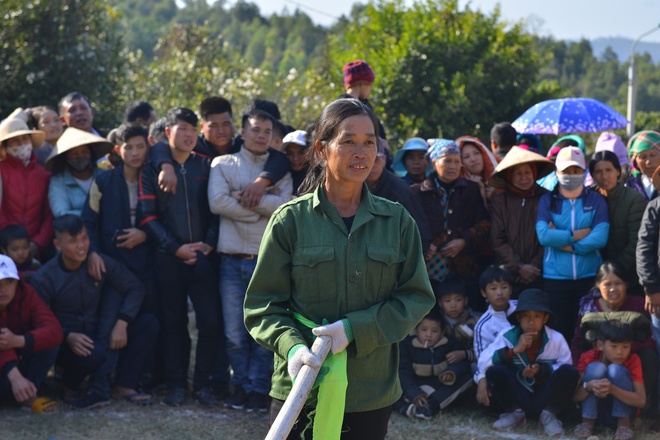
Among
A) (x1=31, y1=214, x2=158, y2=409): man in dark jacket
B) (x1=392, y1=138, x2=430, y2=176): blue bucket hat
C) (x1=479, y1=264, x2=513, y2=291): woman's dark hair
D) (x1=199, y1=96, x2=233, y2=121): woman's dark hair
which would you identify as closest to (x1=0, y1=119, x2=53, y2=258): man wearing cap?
(x1=31, y1=214, x2=158, y2=409): man in dark jacket

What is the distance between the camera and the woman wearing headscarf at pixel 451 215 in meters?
6.86

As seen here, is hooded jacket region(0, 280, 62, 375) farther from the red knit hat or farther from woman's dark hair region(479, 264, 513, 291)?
woman's dark hair region(479, 264, 513, 291)

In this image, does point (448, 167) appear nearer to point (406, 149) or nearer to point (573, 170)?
point (406, 149)

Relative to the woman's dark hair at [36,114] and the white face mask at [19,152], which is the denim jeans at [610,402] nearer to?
the white face mask at [19,152]

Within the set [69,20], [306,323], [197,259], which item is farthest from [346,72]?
[69,20]

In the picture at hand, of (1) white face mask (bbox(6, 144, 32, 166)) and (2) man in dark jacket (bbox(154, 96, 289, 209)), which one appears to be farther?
(1) white face mask (bbox(6, 144, 32, 166))

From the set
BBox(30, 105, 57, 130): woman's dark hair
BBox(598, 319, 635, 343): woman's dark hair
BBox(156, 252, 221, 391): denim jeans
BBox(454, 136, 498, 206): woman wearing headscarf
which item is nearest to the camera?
BBox(598, 319, 635, 343): woman's dark hair

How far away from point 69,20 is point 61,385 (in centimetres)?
664

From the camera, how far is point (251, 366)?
6.47 metres

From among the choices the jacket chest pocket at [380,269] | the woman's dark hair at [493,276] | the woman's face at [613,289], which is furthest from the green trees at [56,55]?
the jacket chest pocket at [380,269]

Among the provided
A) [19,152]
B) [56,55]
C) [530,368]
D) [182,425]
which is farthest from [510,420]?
[56,55]

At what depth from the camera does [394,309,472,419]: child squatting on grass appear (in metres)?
6.37

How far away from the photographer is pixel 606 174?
21.9 ft

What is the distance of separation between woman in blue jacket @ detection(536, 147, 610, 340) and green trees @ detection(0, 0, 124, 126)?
719 centimetres
